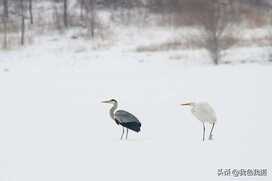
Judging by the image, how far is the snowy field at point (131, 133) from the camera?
24.8 ft

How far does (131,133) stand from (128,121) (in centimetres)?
85

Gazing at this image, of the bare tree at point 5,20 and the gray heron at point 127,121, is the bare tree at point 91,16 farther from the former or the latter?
the gray heron at point 127,121

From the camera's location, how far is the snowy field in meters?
7.56

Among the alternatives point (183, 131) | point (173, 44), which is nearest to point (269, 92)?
point (183, 131)

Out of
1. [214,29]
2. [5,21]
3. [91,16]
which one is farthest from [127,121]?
[5,21]

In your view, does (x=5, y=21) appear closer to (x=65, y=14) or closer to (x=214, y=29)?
(x=65, y=14)

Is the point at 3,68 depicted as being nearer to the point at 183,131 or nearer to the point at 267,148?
the point at 183,131

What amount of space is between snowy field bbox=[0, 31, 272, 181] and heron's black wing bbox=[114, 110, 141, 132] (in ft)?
0.68

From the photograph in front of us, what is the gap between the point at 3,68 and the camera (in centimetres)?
2439

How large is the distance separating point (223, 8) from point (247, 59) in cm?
463

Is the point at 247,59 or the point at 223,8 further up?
the point at 223,8

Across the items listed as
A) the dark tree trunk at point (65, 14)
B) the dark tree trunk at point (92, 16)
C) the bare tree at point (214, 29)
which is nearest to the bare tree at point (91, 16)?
the dark tree trunk at point (92, 16)

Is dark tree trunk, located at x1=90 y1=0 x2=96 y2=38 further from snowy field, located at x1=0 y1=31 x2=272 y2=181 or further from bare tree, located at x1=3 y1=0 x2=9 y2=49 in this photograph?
snowy field, located at x1=0 y1=31 x2=272 y2=181

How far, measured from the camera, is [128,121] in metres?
9.25
